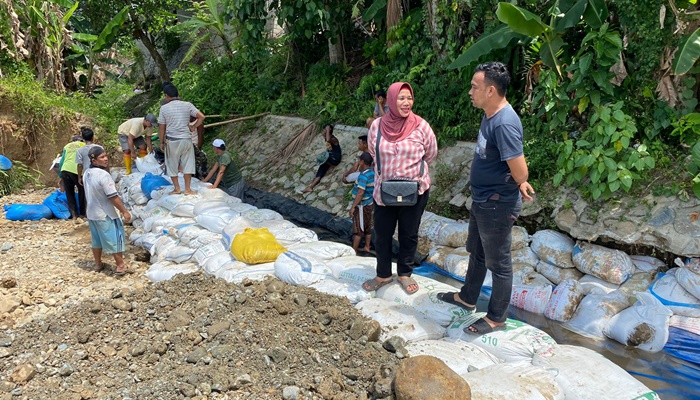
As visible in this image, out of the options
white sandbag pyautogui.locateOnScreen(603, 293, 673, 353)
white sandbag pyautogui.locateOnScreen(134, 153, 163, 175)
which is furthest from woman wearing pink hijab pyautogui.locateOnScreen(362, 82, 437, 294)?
white sandbag pyautogui.locateOnScreen(134, 153, 163, 175)

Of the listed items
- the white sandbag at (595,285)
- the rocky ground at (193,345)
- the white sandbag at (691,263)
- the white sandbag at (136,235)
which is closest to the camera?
the rocky ground at (193,345)

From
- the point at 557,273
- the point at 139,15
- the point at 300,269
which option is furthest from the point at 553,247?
the point at 139,15

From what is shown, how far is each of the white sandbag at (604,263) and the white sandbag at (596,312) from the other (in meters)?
0.33

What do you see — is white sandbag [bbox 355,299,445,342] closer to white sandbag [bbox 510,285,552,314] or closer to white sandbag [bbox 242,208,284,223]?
white sandbag [bbox 510,285,552,314]

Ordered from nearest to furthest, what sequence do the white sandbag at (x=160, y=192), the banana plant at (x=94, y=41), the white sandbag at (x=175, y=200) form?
the white sandbag at (x=175, y=200) < the white sandbag at (x=160, y=192) < the banana plant at (x=94, y=41)

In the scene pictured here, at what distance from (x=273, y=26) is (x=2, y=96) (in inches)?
235

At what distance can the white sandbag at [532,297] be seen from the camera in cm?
398

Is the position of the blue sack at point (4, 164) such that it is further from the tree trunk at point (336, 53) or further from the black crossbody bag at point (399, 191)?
the black crossbody bag at point (399, 191)

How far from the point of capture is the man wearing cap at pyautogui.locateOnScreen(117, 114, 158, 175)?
301 inches

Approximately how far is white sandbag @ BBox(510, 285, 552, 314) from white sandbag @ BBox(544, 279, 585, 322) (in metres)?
0.05

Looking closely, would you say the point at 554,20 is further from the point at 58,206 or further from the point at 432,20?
the point at 58,206

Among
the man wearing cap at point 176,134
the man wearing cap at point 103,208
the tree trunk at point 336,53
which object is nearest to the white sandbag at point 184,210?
the man wearing cap at point 176,134

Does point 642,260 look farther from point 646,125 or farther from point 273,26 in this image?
point 273,26

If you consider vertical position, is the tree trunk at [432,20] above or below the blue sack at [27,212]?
above
